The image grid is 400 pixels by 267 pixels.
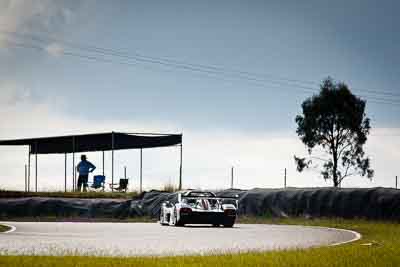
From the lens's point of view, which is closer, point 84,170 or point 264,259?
point 264,259

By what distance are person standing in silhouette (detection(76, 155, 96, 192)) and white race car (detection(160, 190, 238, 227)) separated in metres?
12.8

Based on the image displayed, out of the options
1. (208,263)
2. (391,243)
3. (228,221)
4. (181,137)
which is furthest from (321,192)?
(208,263)

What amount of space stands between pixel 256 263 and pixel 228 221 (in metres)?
15.6

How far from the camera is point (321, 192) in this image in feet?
98.4

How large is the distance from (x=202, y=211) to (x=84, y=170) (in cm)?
1412

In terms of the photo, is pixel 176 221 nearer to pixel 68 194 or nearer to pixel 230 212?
pixel 230 212

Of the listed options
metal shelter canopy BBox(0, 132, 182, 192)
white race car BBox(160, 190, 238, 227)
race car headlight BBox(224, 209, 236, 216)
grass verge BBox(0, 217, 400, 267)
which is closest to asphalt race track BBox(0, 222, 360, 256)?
grass verge BBox(0, 217, 400, 267)

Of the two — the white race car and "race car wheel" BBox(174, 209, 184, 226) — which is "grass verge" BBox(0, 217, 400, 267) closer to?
the white race car

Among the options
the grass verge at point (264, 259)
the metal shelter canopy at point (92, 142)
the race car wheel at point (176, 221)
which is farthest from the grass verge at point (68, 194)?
the grass verge at point (264, 259)

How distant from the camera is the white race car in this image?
27.8 meters

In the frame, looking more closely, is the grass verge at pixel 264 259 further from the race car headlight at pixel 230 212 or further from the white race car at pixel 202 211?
the white race car at pixel 202 211

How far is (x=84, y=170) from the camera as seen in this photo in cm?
4084

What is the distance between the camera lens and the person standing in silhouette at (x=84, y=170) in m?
40.8

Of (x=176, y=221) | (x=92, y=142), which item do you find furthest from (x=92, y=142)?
(x=176, y=221)
